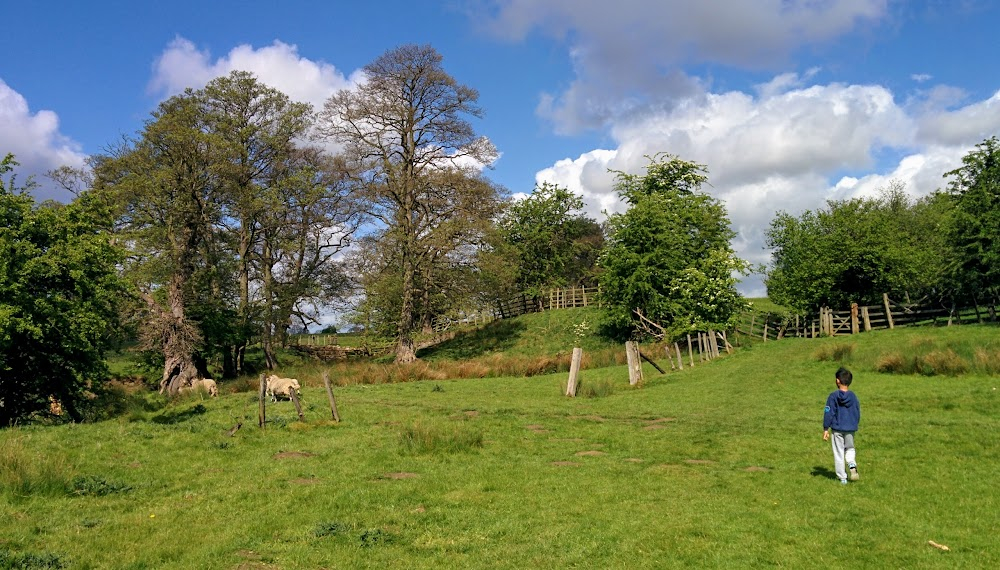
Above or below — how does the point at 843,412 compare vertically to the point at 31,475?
above

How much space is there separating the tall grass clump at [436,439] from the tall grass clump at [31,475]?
6.20m

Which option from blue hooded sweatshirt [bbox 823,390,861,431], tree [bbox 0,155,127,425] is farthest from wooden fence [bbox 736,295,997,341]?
tree [bbox 0,155,127,425]

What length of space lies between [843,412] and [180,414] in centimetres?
2146

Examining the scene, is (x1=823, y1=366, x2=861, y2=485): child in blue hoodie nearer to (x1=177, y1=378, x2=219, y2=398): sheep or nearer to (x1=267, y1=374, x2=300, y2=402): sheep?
(x1=267, y1=374, x2=300, y2=402): sheep

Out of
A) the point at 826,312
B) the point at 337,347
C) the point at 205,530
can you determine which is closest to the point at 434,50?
the point at 337,347

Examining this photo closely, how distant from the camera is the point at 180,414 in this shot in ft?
76.2

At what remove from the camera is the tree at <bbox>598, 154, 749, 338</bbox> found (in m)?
37.7

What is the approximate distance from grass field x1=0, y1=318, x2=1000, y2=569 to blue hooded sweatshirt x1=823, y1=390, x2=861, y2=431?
986 mm

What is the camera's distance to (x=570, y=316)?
5459 cm

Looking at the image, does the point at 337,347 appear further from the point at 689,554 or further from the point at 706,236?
the point at 689,554

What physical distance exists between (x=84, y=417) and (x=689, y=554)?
2276 cm

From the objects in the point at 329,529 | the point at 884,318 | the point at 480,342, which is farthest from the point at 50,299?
the point at 884,318

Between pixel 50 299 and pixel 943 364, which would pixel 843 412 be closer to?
pixel 943 364

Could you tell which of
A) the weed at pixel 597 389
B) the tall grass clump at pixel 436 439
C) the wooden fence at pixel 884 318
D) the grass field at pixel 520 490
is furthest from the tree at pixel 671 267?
the tall grass clump at pixel 436 439
